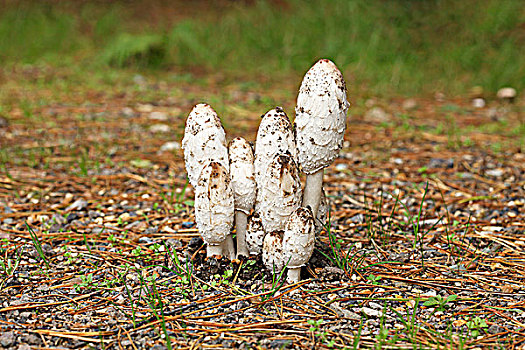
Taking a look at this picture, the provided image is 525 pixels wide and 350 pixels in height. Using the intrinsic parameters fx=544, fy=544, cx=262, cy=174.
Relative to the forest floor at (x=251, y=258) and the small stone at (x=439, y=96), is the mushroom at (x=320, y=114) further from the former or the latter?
the small stone at (x=439, y=96)

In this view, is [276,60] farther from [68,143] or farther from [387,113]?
[68,143]

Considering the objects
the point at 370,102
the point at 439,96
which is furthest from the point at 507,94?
the point at 370,102

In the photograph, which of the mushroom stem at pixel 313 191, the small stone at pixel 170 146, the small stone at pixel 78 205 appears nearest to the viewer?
the mushroom stem at pixel 313 191

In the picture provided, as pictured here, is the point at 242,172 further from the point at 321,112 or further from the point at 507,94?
the point at 507,94

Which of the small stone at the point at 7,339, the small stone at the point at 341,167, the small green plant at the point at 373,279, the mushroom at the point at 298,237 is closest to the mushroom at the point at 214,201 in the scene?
the mushroom at the point at 298,237

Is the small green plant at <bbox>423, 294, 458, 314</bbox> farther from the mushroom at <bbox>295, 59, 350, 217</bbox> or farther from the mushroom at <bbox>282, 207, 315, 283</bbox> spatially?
the mushroom at <bbox>295, 59, 350, 217</bbox>

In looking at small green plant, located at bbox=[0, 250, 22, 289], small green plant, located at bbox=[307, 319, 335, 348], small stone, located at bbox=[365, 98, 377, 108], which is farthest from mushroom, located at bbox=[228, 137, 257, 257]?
small stone, located at bbox=[365, 98, 377, 108]
